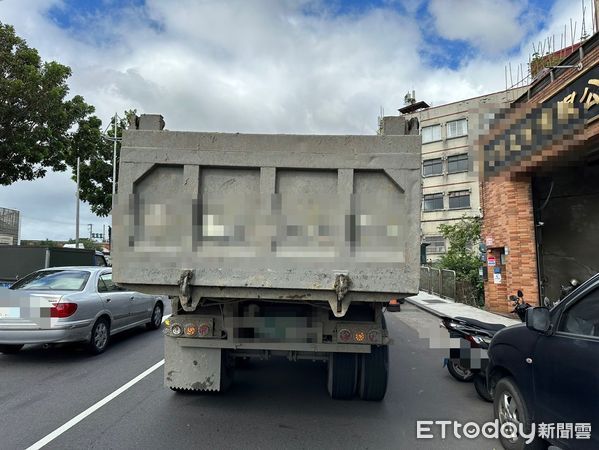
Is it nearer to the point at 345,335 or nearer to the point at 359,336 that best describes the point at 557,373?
the point at 359,336

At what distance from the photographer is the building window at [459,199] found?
120 feet

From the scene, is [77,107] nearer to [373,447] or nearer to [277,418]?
[277,418]

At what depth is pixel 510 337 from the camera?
370 centimetres

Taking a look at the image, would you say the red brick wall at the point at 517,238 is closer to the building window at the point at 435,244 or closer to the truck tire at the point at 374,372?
the truck tire at the point at 374,372

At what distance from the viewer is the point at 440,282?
18.3 m

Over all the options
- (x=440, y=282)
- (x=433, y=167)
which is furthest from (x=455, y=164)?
(x=440, y=282)

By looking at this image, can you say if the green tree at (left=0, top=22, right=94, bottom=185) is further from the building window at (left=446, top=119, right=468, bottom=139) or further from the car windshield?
the building window at (left=446, top=119, right=468, bottom=139)

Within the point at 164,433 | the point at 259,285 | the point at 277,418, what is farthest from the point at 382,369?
the point at 164,433

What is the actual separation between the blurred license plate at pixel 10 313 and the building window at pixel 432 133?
37.2 meters

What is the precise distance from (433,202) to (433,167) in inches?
131

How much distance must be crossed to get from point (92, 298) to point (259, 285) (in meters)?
4.80

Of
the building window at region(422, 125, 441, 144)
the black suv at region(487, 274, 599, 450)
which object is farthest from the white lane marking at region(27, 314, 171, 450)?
the building window at region(422, 125, 441, 144)

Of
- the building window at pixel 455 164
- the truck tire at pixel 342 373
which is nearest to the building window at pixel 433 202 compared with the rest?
the building window at pixel 455 164

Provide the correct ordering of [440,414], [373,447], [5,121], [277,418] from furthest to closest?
[5,121] < [440,414] < [277,418] < [373,447]
